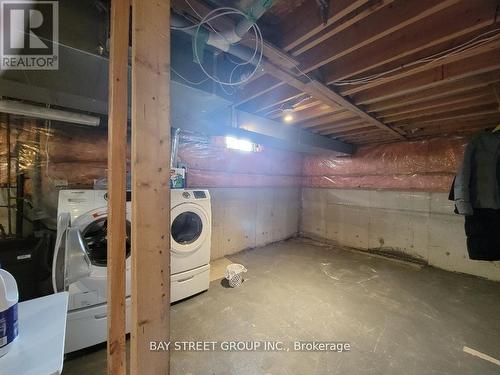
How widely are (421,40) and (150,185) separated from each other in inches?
68.2

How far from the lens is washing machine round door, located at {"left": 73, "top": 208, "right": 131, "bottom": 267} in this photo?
5.45 ft

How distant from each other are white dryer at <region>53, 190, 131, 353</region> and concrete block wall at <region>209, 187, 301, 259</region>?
6.19 ft

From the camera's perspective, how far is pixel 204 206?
244cm

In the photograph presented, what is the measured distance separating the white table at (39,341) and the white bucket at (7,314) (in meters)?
0.03

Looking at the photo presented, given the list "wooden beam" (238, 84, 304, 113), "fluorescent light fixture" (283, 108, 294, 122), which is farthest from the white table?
"fluorescent light fixture" (283, 108, 294, 122)

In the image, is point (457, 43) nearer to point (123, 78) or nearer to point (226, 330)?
point (123, 78)

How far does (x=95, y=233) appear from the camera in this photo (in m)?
1.83

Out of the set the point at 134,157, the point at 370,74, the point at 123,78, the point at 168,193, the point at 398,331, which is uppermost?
the point at 370,74

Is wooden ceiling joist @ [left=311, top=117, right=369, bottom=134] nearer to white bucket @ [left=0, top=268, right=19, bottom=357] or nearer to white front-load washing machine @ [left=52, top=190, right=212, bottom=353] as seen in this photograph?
white front-load washing machine @ [left=52, top=190, right=212, bottom=353]

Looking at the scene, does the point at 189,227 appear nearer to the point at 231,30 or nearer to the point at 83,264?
the point at 83,264

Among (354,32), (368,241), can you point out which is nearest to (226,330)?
(354,32)

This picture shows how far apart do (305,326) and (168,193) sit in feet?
6.01

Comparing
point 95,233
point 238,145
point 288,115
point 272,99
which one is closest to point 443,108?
point 288,115

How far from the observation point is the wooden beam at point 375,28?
3.49ft
